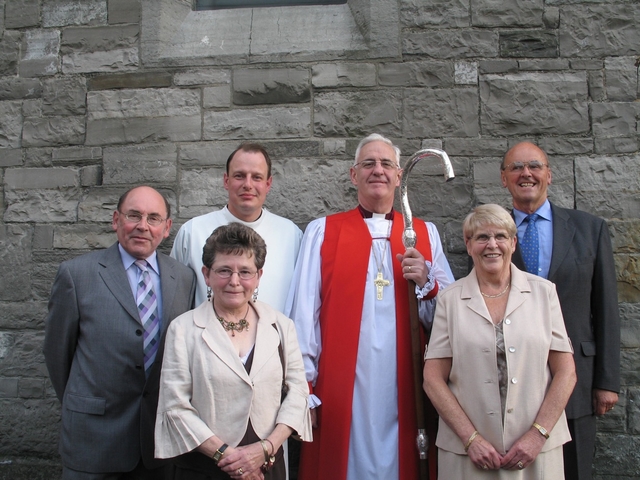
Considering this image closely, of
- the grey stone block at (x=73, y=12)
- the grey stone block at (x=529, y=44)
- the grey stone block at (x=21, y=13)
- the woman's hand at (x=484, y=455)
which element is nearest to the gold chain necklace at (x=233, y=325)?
the woman's hand at (x=484, y=455)

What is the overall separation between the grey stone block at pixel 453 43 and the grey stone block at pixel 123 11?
169cm

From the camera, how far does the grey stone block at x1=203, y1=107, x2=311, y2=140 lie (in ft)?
12.2

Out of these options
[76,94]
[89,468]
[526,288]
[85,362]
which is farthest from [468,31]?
[89,468]

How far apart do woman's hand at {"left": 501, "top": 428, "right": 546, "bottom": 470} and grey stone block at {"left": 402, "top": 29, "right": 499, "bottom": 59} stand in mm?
2312

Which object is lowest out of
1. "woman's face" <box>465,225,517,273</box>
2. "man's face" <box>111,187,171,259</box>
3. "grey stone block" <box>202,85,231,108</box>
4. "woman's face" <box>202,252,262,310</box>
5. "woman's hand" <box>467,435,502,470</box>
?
"woman's hand" <box>467,435,502,470</box>

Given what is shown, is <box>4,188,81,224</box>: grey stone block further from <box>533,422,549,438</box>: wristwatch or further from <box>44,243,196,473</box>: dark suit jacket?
<box>533,422,549,438</box>: wristwatch

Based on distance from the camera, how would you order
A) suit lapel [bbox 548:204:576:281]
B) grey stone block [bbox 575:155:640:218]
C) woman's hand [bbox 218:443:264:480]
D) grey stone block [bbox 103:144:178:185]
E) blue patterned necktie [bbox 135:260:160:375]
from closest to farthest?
woman's hand [bbox 218:443:264:480] → blue patterned necktie [bbox 135:260:160:375] → suit lapel [bbox 548:204:576:281] → grey stone block [bbox 575:155:640:218] → grey stone block [bbox 103:144:178:185]

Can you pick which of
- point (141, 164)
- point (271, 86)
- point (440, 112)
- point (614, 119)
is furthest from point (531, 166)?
point (141, 164)

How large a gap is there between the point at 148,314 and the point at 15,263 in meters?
1.61

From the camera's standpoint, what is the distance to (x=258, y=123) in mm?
3742

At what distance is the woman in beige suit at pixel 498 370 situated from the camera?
2.25m

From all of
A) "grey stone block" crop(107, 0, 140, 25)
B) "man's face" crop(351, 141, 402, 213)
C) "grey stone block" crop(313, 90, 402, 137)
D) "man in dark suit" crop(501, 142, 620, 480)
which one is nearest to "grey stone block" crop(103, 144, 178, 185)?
"grey stone block" crop(107, 0, 140, 25)

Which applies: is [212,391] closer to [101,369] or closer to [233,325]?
[233,325]

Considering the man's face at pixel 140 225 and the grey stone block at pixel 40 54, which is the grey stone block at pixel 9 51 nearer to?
the grey stone block at pixel 40 54
